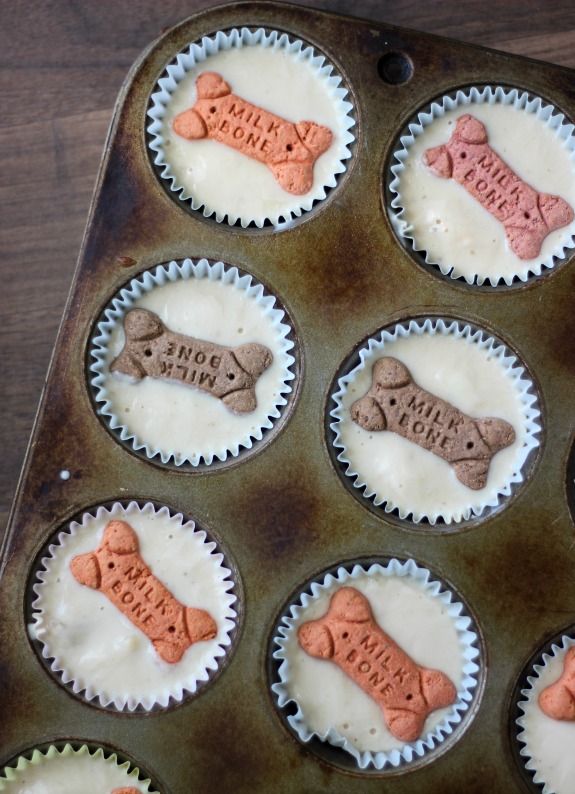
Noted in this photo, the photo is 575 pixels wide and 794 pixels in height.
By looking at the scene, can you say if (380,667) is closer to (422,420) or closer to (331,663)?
(331,663)

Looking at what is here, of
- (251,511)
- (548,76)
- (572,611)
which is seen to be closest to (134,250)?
(251,511)

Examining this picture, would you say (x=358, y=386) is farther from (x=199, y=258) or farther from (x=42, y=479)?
(x=42, y=479)

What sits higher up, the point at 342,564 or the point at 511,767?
the point at 342,564

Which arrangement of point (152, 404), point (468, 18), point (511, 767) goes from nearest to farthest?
point (511, 767) → point (152, 404) → point (468, 18)

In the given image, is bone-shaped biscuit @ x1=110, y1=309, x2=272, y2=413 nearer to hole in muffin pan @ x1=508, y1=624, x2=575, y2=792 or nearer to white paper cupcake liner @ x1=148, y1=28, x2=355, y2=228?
white paper cupcake liner @ x1=148, y1=28, x2=355, y2=228

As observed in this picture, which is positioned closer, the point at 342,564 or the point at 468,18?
the point at 342,564

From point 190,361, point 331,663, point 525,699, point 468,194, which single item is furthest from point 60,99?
point 525,699

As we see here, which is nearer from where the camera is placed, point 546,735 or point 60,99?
point 546,735
